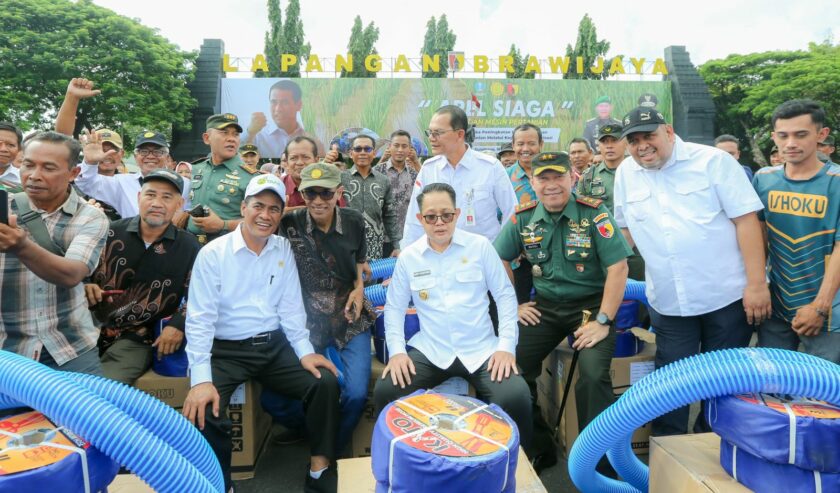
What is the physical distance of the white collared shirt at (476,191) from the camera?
13.3 ft

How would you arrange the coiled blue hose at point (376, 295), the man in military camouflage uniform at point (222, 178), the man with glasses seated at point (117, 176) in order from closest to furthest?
1. the coiled blue hose at point (376, 295)
2. the man in military camouflage uniform at point (222, 178)
3. the man with glasses seated at point (117, 176)

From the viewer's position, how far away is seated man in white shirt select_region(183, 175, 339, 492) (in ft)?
9.26

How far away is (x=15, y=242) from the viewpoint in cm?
197

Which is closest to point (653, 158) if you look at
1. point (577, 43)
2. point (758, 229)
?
point (758, 229)

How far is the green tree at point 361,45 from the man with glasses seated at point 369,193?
22.9 m

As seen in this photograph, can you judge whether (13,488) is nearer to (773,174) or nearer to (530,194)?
(773,174)

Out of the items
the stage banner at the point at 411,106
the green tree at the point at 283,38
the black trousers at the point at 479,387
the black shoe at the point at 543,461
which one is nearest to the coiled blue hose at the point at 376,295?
the black trousers at the point at 479,387

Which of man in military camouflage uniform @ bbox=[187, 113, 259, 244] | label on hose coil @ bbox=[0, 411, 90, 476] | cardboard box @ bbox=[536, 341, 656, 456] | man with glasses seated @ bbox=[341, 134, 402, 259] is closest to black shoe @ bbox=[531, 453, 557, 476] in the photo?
cardboard box @ bbox=[536, 341, 656, 456]

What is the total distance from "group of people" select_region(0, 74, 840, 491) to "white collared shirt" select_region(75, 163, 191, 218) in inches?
60.9

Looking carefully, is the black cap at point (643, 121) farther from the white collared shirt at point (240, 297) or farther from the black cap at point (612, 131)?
the white collared shirt at point (240, 297)

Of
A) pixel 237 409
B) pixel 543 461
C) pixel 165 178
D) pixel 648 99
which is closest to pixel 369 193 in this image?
pixel 165 178

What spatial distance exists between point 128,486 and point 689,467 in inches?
92.6

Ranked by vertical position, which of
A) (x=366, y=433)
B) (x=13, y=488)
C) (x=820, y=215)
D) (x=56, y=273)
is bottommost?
(x=366, y=433)

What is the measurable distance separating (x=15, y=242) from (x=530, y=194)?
14.2ft
